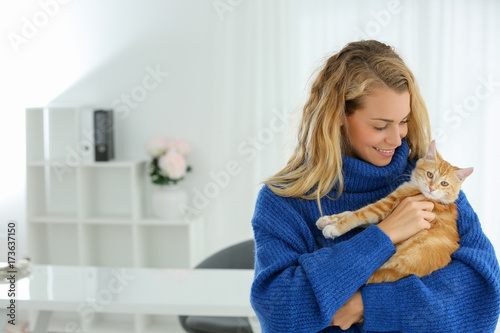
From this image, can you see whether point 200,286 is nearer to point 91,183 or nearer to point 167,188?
point 167,188

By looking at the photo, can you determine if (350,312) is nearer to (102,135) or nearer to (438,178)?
(438,178)

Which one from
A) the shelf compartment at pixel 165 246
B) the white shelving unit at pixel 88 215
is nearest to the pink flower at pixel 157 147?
the white shelving unit at pixel 88 215

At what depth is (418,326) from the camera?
4.24ft

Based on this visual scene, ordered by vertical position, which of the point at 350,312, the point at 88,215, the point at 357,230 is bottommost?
the point at 88,215

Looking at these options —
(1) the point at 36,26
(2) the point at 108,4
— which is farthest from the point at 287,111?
(1) the point at 36,26

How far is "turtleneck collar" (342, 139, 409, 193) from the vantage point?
150 centimetres

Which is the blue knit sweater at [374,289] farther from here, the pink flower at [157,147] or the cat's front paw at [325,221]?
the pink flower at [157,147]

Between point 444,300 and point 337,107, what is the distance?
58 cm

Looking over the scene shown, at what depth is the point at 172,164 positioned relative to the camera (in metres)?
3.86

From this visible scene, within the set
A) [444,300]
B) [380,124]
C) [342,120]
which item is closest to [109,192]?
[342,120]

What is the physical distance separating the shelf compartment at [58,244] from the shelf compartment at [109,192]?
27 centimetres

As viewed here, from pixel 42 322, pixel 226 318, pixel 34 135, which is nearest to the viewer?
pixel 42 322

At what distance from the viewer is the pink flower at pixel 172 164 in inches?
152

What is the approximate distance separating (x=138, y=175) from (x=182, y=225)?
1.68ft
